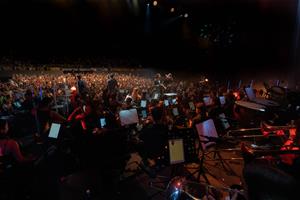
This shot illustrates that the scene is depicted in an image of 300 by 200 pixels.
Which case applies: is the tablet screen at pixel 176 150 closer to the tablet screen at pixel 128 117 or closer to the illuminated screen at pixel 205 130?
the illuminated screen at pixel 205 130

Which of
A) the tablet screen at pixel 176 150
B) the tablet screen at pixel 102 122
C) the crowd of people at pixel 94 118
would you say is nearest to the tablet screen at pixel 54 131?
the crowd of people at pixel 94 118

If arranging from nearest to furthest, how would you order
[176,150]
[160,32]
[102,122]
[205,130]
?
1. [176,150]
2. [205,130]
3. [102,122]
4. [160,32]

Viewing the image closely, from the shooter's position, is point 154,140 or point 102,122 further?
point 102,122

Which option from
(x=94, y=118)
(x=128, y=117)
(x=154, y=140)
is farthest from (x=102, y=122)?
(x=154, y=140)

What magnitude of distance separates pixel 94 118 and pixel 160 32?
17.0 meters

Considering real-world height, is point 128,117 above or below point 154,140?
above

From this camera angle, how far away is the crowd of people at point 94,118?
3883 mm

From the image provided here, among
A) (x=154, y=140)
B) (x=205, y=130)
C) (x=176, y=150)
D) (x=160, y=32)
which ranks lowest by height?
(x=154, y=140)

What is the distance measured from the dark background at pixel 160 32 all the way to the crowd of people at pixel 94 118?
5.12 meters

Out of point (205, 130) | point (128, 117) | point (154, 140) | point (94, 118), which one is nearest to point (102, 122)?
point (94, 118)

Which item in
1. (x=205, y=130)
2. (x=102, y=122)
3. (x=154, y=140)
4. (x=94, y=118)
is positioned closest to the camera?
(x=205, y=130)

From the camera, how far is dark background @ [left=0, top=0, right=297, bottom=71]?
14070 millimetres

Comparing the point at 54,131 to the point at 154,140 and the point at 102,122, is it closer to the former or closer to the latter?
the point at 102,122

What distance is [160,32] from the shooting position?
69.3 feet
